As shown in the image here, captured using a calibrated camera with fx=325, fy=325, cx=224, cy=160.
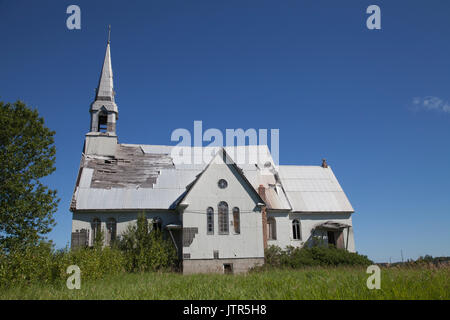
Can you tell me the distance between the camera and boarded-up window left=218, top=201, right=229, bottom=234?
925 inches

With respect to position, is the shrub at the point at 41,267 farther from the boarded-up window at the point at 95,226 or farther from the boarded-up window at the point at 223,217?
the boarded-up window at the point at 223,217

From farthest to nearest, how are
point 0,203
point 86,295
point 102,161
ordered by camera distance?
1. point 102,161
2. point 0,203
3. point 86,295

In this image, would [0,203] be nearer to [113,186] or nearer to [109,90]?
[113,186]

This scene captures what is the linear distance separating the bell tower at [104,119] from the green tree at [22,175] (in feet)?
19.7

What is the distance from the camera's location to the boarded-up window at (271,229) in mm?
26688

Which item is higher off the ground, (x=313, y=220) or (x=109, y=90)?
(x=109, y=90)

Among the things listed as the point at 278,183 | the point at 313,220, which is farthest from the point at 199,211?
the point at 313,220

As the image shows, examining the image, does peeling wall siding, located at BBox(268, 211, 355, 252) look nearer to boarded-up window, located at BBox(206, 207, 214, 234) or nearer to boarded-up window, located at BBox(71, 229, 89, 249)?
boarded-up window, located at BBox(206, 207, 214, 234)

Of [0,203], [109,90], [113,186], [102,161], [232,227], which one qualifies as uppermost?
[109,90]

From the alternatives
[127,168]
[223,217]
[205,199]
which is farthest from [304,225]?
[127,168]

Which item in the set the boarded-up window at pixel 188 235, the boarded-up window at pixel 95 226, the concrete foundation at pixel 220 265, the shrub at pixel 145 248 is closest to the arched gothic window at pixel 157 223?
the shrub at pixel 145 248

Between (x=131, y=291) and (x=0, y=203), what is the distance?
15.4 metres
